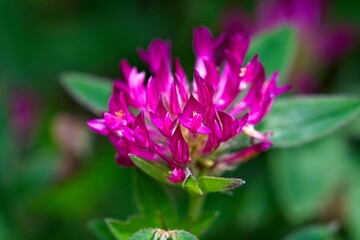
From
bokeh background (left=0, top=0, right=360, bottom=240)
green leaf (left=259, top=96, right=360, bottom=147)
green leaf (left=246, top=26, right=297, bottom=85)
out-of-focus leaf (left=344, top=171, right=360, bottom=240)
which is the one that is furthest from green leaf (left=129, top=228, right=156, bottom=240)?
A: out-of-focus leaf (left=344, top=171, right=360, bottom=240)

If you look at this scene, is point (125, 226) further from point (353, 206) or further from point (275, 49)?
point (353, 206)

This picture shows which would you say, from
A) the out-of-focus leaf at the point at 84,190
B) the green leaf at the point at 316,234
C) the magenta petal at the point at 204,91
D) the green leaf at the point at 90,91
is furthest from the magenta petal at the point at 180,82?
the out-of-focus leaf at the point at 84,190

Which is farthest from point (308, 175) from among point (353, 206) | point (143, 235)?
point (143, 235)

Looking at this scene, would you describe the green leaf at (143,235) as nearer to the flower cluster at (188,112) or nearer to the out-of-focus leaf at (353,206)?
the flower cluster at (188,112)

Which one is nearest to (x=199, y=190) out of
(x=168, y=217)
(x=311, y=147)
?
(x=168, y=217)

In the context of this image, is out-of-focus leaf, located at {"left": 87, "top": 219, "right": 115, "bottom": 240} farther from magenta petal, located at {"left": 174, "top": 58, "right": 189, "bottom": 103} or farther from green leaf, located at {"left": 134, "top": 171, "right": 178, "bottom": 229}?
magenta petal, located at {"left": 174, "top": 58, "right": 189, "bottom": 103}

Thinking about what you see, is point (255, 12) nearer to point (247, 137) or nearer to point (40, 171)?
point (40, 171)
